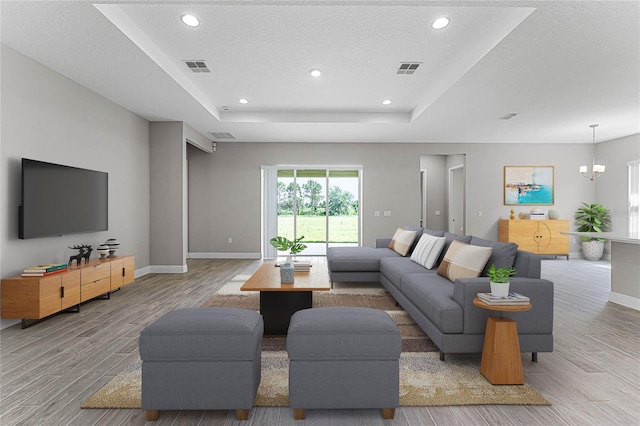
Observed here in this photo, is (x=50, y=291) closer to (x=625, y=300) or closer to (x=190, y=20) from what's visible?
(x=190, y=20)

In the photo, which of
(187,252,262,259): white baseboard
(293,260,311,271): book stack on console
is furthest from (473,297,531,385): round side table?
(187,252,262,259): white baseboard

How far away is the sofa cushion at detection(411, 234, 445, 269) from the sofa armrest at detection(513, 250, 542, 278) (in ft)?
3.49

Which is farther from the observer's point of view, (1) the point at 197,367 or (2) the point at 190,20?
(2) the point at 190,20

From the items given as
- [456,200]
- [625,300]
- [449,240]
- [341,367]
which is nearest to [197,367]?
[341,367]

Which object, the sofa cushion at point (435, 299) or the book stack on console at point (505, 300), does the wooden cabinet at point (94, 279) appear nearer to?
the sofa cushion at point (435, 299)

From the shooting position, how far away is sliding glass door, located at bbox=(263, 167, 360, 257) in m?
8.01

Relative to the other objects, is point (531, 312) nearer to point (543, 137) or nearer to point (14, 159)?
point (14, 159)

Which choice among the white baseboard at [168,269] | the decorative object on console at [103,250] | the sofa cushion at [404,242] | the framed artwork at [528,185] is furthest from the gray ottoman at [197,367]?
the framed artwork at [528,185]

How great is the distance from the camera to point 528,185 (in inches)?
317

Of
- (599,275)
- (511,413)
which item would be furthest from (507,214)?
(511,413)

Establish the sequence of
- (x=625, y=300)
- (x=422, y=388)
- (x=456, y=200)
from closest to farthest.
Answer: (x=422, y=388), (x=625, y=300), (x=456, y=200)

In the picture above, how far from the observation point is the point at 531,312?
2412 mm

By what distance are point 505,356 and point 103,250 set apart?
185 inches

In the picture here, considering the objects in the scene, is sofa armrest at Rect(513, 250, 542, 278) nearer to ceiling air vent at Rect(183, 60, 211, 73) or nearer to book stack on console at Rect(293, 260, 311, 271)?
book stack on console at Rect(293, 260, 311, 271)
